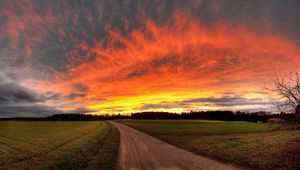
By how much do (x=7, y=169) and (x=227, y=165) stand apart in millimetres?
15750

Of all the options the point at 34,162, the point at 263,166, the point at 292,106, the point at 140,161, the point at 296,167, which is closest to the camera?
the point at 296,167

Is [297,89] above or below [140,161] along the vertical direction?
above

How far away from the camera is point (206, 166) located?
40.1 ft

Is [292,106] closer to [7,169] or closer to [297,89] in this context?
[297,89]

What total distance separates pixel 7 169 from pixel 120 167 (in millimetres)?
8732

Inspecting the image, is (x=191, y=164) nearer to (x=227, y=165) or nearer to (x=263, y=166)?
(x=227, y=165)

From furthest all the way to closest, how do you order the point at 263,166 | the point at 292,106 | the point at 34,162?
the point at 34,162 → the point at 292,106 → the point at 263,166

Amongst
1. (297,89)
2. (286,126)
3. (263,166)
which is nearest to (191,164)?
(263,166)

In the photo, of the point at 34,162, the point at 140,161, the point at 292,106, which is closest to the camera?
the point at 140,161

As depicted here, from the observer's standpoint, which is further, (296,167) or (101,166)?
(101,166)

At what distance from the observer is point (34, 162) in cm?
1534

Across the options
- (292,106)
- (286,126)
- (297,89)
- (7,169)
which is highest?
(297,89)

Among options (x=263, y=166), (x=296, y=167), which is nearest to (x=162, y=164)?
(x=263, y=166)

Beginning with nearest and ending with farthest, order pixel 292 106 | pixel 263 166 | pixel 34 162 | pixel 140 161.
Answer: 1. pixel 263 166
2. pixel 140 161
3. pixel 292 106
4. pixel 34 162
